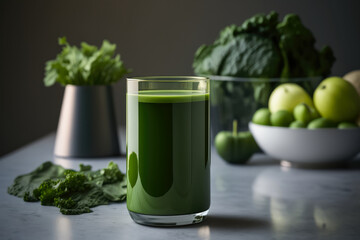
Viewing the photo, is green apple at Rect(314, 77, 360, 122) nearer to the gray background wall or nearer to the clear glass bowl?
the clear glass bowl

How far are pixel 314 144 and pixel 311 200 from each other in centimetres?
29

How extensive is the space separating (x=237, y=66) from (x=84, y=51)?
46cm

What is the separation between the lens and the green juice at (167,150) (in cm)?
76

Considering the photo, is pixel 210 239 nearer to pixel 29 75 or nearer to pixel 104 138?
pixel 104 138

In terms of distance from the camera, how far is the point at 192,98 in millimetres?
768

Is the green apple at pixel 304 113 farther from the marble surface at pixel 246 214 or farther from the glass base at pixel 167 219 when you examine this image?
the glass base at pixel 167 219

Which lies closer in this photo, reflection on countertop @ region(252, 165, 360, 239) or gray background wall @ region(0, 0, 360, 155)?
reflection on countertop @ region(252, 165, 360, 239)

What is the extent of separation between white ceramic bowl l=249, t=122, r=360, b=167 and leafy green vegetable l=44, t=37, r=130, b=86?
0.49 m

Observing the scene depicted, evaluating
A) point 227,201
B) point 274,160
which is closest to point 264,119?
point 274,160

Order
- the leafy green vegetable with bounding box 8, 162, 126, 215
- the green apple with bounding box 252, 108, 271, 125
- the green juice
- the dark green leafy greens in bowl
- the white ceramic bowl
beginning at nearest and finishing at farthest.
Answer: the green juice < the leafy green vegetable with bounding box 8, 162, 126, 215 < the white ceramic bowl < the green apple with bounding box 252, 108, 271, 125 < the dark green leafy greens in bowl

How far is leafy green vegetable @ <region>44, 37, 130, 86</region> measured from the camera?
1.40 meters

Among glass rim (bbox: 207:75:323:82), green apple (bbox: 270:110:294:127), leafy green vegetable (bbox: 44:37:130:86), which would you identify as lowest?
green apple (bbox: 270:110:294:127)

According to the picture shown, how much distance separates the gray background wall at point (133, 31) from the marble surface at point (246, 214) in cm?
121

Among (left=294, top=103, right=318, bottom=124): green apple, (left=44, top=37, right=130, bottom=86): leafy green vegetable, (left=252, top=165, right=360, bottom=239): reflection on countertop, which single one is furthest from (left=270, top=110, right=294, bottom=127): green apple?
(left=44, top=37, right=130, bottom=86): leafy green vegetable
